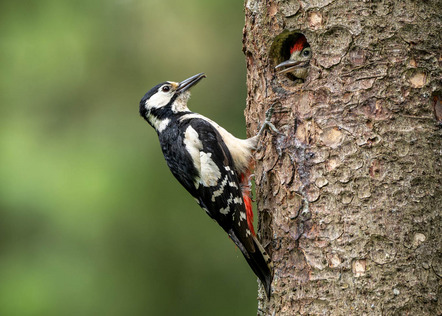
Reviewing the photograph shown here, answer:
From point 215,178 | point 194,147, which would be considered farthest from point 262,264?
point 194,147

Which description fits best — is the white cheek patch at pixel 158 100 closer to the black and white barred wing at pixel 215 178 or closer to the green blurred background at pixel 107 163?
the black and white barred wing at pixel 215 178

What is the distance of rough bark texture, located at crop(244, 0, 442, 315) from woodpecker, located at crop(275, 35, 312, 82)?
0.15 metres

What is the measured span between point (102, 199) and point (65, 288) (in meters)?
0.85

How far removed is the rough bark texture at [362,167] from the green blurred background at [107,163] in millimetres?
2559

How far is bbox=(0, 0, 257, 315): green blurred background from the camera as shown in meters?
5.36

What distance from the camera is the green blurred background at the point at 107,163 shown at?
5363 millimetres

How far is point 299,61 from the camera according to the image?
3.34m

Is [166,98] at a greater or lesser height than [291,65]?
lesser

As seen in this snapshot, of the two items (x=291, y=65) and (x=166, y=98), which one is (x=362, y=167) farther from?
(x=166, y=98)

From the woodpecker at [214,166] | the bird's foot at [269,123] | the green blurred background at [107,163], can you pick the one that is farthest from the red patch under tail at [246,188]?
the green blurred background at [107,163]

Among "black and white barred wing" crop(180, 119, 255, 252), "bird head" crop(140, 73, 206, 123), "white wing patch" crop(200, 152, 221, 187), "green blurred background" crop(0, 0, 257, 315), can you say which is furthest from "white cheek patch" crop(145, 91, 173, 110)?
"green blurred background" crop(0, 0, 257, 315)

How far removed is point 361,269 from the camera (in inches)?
114

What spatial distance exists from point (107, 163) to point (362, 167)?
10.1 feet

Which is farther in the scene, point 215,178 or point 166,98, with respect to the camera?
point 166,98
